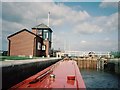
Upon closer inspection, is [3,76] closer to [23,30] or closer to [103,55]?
[23,30]

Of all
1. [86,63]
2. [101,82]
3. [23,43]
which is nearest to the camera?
[101,82]

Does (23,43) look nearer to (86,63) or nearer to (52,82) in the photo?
(86,63)

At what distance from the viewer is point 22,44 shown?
35.8m

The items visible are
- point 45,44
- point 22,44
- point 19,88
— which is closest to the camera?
point 19,88

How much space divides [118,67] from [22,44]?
639 inches

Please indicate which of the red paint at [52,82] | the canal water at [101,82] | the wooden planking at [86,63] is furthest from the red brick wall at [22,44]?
the red paint at [52,82]

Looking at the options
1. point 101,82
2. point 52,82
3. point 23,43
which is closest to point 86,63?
point 23,43

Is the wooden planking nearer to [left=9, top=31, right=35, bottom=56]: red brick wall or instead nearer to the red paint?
[left=9, top=31, right=35, bottom=56]: red brick wall

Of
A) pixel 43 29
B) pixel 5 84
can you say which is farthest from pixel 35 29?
pixel 5 84

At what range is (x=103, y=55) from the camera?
60.5 metres

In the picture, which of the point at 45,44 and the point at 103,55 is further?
the point at 103,55

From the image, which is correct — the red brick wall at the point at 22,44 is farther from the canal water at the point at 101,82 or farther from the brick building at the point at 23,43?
the canal water at the point at 101,82

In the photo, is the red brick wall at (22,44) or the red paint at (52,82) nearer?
the red paint at (52,82)

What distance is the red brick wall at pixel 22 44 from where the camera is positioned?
35.7m
